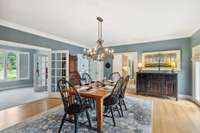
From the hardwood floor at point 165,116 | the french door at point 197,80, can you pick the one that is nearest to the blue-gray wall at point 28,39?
the hardwood floor at point 165,116

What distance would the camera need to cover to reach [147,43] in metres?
6.20

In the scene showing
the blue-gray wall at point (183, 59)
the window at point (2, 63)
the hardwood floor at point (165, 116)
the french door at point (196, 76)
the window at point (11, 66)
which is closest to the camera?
the hardwood floor at point (165, 116)

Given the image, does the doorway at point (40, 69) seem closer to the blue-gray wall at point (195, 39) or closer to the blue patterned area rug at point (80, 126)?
the blue patterned area rug at point (80, 126)

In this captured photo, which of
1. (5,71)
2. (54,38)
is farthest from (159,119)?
(5,71)

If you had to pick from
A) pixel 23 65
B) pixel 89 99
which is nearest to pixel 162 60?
pixel 89 99

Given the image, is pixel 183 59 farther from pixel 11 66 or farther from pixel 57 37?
pixel 11 66

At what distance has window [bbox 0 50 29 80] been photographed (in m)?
7.19

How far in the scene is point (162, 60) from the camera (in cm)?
575

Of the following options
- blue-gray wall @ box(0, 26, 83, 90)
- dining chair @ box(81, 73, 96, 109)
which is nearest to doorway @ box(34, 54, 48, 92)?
blue-gray wall @ box(0, 26, 83, 90)

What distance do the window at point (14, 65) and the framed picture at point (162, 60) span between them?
7.05 meters

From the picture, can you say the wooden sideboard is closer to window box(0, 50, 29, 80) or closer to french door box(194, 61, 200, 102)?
french door box(194, 61, 200, 102)

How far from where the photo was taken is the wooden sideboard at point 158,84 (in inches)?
199

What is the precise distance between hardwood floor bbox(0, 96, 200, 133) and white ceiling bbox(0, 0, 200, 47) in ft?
8.59

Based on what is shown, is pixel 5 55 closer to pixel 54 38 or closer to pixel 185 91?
pixel 54 38
